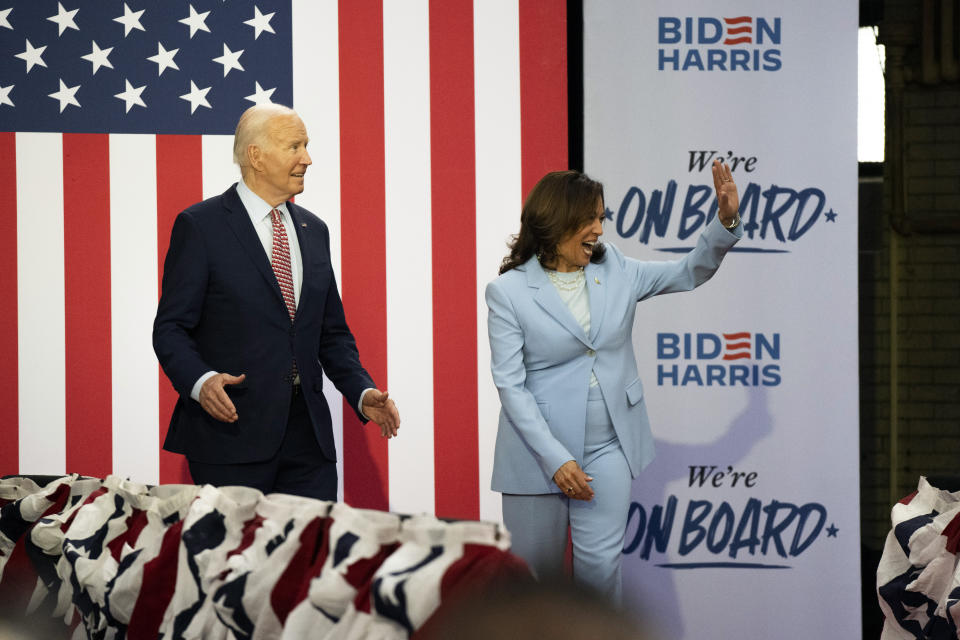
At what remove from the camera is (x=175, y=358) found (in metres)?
2.62

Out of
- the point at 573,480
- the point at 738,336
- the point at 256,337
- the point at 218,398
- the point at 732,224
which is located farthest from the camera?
the point at 738,336

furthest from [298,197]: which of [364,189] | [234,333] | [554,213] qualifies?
[554,213]

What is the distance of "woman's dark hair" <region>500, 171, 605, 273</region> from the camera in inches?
110

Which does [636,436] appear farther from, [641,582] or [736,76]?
[736,76]

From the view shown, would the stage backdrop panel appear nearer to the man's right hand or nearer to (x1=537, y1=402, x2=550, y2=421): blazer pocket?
(x1=537, y1=402, x2=550, y2=421): blazer pocket

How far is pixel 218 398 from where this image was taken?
2514 mm

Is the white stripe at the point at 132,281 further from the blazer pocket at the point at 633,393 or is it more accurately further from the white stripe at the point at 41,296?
the blazer pocket at the point at 633,393

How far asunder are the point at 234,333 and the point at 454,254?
1.26 metres

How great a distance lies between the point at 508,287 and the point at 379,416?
1.57ft

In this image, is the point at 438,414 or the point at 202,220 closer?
the point at 202,220

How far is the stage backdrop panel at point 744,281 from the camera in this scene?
376 centimetres

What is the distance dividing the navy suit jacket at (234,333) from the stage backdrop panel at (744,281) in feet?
4.55

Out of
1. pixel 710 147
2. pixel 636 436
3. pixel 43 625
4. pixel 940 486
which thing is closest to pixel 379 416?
pixel 636 436

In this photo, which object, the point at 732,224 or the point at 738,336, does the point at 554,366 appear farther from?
the point at 738,336
